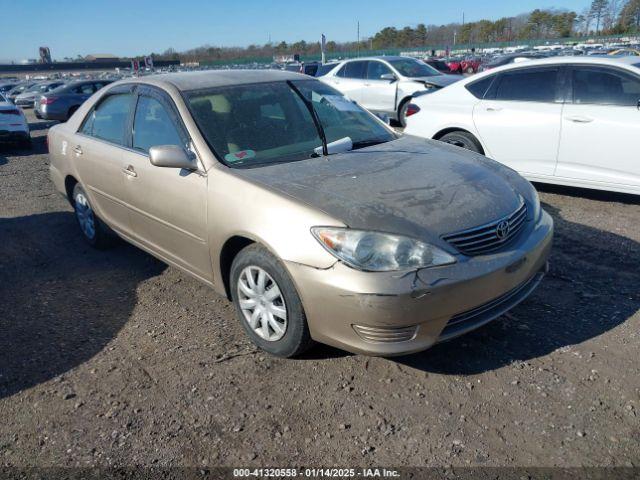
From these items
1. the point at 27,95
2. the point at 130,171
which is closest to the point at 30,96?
the point at 27,95

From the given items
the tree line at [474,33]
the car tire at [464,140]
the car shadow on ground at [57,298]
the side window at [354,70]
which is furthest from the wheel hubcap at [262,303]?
the tree line at [474,33]

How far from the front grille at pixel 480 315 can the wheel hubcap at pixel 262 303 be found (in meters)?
0.90

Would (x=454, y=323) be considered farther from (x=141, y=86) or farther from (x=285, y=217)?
(x=141, y=86)

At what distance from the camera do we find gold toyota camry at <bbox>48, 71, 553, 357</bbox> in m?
2.66

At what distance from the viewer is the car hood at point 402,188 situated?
9.12 feet

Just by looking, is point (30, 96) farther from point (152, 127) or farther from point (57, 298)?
point (152, 127)

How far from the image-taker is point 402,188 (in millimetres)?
3086

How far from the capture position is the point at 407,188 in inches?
122

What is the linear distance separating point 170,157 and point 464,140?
426 cm

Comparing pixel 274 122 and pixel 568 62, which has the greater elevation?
pixel 568 62

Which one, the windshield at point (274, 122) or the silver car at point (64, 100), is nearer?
the windshield at point (274, 122)

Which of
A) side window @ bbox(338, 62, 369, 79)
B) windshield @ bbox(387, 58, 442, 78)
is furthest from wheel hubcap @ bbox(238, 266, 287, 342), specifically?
side window @ bbox(338, 62, 369, 79)

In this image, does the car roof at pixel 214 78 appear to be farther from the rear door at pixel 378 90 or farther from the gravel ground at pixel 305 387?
the rear door at pixel 378 90

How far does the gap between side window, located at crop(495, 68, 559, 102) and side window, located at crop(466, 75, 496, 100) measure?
121 millimetres
